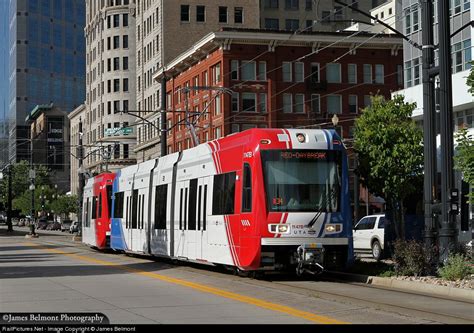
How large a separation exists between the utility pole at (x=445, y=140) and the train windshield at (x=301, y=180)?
256 cm

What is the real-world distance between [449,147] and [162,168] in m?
10.3

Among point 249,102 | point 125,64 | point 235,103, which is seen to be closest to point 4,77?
point 125,64

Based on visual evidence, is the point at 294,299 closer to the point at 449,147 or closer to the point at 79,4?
the point at 449,147

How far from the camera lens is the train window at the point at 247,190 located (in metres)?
18.8

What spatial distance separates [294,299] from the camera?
14.5 meters

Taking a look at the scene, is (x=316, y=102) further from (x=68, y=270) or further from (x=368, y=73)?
(x=68, y=270)

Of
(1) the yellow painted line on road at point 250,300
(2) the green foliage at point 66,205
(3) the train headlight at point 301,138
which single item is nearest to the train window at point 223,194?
(3) the train headlight at point 301,138

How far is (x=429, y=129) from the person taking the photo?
20.0 m

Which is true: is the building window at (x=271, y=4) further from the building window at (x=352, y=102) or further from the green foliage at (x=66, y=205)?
the green foliage at (x=66, y=205)

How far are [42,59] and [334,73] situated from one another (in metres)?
121

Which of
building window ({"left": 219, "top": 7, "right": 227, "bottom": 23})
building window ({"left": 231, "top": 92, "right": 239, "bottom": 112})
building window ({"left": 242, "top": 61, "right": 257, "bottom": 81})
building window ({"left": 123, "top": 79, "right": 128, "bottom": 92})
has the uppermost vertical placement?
building window ({"left": 219, "top": 7, "right": 227, "bottom": 23})

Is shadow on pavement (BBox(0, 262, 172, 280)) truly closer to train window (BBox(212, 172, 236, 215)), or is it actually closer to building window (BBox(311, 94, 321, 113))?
train window (BBox(212, 172, 236, 215))

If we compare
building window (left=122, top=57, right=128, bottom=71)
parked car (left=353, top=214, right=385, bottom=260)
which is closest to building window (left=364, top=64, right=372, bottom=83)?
building window (left=122, top=57, right=128, bottom=71)

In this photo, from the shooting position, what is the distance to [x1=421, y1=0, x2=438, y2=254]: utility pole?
19766 mm
